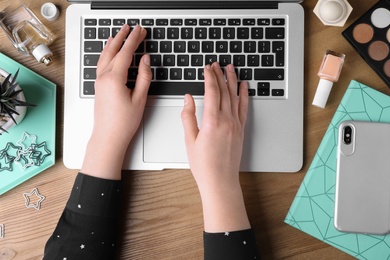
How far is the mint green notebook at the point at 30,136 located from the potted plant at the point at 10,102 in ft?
0.07

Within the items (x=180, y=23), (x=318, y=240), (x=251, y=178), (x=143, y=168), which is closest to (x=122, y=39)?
(x=180, y=23)

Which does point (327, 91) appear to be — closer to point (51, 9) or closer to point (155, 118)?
point (155, 118)

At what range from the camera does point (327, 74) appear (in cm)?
75

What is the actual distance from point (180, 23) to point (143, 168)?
0.84 feet

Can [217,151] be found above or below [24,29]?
below

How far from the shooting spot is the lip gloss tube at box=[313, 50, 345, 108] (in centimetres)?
75

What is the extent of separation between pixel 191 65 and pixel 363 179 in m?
0.35

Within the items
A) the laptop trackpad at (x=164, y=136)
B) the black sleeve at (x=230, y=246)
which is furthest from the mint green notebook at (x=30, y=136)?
the black sleeve at (x=230, y=246)

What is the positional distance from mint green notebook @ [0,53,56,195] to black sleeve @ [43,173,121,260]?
0.09 m

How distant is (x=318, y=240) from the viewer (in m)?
0.76

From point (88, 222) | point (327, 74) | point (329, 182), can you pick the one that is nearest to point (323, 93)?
point (327, 74)

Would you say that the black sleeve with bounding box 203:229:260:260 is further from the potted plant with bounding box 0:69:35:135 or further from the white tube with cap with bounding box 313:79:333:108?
the potted plant with bounding box 0:69:35:135

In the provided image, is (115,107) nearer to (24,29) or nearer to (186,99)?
(186,99)

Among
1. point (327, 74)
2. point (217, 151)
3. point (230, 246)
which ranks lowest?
point (230, 246)
